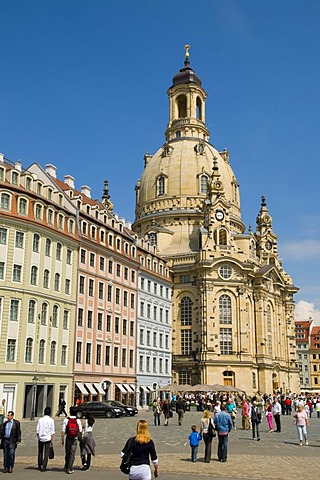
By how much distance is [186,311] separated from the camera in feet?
287

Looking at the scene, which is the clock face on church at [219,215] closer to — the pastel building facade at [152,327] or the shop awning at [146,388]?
the pastel building facade at [152,327]

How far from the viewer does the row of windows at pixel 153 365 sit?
6569cm

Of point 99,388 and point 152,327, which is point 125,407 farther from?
point 152,327

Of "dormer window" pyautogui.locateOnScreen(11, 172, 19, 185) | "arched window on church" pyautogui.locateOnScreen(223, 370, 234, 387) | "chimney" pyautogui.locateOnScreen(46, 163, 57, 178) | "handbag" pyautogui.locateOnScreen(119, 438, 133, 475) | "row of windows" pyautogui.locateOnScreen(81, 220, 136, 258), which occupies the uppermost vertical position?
"chimney" pyautogui.locateOnScreen(46, 163, 57, 178)

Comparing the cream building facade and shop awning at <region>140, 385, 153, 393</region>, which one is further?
the cream building facade

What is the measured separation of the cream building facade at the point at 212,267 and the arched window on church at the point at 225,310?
0.15 meters

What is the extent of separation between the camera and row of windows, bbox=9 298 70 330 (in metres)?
44.2

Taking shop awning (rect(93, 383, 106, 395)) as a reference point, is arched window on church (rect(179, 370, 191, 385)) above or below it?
above

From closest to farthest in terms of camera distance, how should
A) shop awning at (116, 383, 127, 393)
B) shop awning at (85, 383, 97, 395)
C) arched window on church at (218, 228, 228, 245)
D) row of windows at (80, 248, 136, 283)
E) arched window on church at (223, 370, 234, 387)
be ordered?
shop awning at (85, 383, 97, 395)
row of windows at (80, 248, 136, 283)
shop awning at (116, 383, 127, 393)
arched window on church at (223, 370, 234, 387)
arched window on church at (218, 228, 228, 245)

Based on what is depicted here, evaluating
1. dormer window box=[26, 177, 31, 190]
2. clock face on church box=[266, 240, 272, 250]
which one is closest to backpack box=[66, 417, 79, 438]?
dormer window box=[26, 177, 31, 190]

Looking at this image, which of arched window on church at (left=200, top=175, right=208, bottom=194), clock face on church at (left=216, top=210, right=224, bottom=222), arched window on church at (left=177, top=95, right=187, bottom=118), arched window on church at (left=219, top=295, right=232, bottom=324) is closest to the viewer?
arched window on church at (left=219, top=295, right=232, bottom=324)

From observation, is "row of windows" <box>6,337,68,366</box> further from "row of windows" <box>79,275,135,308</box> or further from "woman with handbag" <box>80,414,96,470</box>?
"woman with handbag" <box>80,414,96,470</box>

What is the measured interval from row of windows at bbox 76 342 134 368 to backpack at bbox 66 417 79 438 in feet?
112

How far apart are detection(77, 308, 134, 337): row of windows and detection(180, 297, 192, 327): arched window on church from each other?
2534cm
